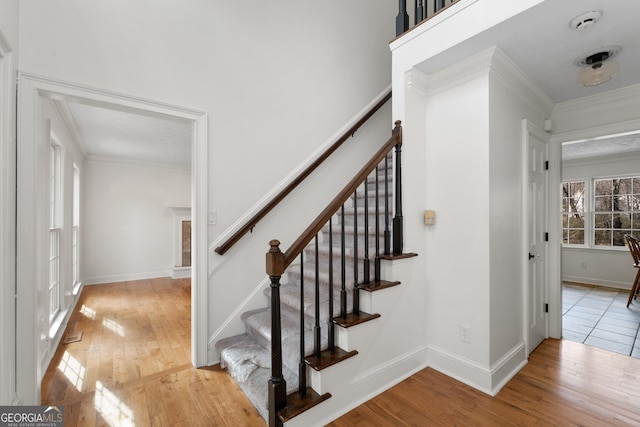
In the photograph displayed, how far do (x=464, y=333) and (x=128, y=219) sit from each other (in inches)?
245

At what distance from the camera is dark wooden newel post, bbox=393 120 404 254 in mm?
2205

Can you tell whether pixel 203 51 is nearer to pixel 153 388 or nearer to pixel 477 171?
pixel 477 171

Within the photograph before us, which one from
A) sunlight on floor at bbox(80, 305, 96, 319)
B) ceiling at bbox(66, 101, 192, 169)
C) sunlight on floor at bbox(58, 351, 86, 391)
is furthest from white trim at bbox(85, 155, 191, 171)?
sunlight on floor at bbox(58, 351, 86, 391)

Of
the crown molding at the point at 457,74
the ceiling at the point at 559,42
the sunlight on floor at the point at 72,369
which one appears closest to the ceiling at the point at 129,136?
the crown molding at the point at 457,74

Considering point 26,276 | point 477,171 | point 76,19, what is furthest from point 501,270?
point 76,19

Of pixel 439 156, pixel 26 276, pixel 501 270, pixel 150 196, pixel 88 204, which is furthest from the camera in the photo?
pixel 150 196

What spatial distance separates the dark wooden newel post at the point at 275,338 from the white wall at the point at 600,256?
649cm

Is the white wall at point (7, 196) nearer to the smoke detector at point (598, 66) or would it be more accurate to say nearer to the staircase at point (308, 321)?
the staircase at point (308, 321)

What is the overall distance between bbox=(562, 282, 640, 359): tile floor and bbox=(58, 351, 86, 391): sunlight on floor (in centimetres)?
435

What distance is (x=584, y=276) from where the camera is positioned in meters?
5.45

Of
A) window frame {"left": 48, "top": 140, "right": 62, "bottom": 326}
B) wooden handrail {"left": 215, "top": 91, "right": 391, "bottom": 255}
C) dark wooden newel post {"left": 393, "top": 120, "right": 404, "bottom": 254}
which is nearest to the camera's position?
dark wooden newel post {"left": 393, "top": 120, "right": 404, "bottom": 254}

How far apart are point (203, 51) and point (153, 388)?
2596 mm

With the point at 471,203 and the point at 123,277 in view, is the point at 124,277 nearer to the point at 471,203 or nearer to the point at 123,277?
the point at 123,277

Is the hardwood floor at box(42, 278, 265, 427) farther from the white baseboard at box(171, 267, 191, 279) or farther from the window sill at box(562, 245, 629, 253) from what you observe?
the window sill at box(562, 245, 629, 253)
